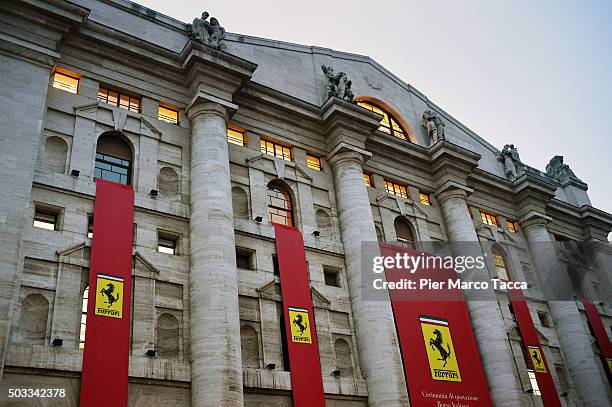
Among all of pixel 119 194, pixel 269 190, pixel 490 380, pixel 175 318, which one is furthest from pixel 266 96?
pixel 490 380

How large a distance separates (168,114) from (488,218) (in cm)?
2155

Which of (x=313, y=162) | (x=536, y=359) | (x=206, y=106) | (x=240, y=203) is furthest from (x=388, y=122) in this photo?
(x=536, y=359)

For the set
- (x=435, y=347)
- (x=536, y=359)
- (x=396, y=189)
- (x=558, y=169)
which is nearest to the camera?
(x=435, y=347)

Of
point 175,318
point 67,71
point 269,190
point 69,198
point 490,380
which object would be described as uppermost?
point 67,71

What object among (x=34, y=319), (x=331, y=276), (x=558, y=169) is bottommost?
(x=34, y=319)

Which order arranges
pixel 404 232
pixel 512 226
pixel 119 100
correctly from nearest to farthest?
1. pixel 119 100
2. pixel 404 232
3. pixel 512 226

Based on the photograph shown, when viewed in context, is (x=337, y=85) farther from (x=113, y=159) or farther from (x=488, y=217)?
(x=113, y=159)

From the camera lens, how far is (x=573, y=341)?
33.5 m

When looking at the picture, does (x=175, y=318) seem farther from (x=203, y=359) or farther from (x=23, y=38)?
(x=23, y=38)

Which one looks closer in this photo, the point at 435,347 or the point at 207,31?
the point at 435,347

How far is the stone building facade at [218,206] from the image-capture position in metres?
18.9

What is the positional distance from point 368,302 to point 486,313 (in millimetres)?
7828

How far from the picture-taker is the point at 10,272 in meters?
17.2

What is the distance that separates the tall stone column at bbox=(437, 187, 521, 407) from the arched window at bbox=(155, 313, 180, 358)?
52.4 ft
